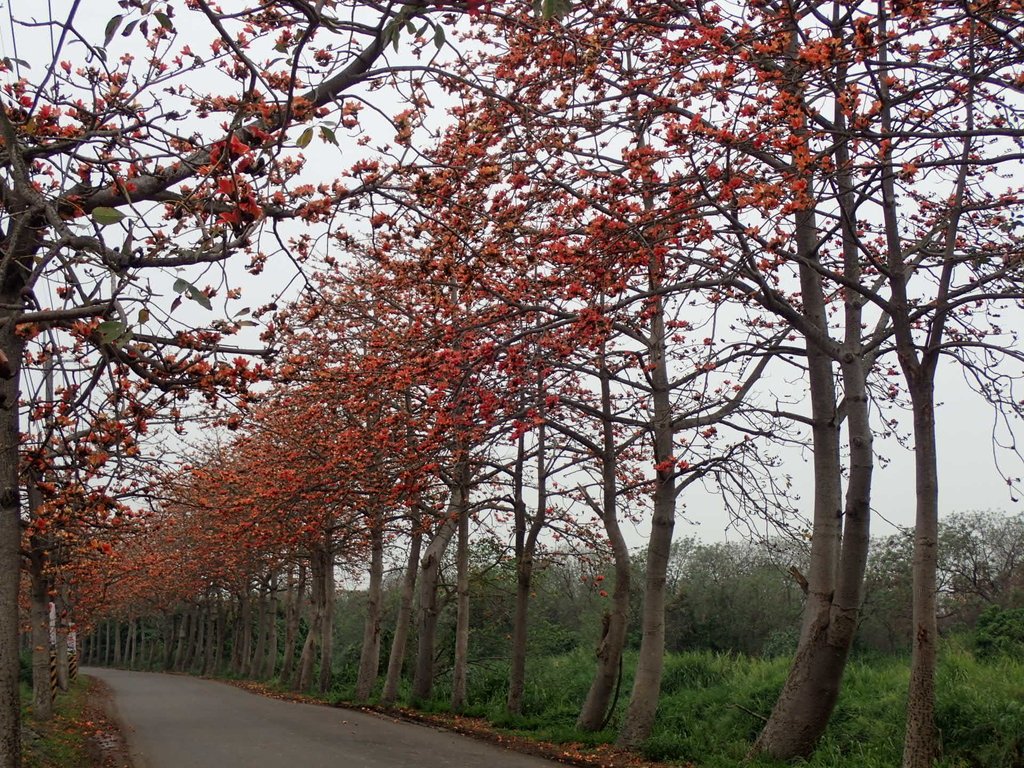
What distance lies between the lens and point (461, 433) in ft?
33.7

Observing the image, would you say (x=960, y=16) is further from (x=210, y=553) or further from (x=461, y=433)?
(x=210, y=553)

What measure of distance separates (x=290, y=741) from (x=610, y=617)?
4800mm

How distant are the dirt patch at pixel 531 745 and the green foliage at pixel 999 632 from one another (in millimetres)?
5103

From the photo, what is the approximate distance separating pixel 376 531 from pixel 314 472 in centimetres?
599

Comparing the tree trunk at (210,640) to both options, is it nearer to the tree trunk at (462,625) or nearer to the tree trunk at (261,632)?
the tree trunk at (261,632)

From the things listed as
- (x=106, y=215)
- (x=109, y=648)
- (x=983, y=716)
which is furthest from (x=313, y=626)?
(x=109, y=648)

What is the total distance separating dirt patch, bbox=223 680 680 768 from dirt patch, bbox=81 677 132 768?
4.69 metres

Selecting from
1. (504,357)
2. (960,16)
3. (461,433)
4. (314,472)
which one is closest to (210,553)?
(314,472)

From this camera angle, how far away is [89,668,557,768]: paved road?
433 inches

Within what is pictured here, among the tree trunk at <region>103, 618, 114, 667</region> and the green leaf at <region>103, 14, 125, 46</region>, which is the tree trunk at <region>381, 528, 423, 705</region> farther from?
the tree trunk at <region>103, 618, 114, 667</region>

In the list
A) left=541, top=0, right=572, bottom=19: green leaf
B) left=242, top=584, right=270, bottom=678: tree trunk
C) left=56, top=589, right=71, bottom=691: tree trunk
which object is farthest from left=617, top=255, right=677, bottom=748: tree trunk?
left=242, top=584, right=270, bottom=678: tree trunk

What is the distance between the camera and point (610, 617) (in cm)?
1330

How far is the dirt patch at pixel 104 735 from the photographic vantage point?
11805 millimetres

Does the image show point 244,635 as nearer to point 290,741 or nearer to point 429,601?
point 429,601
